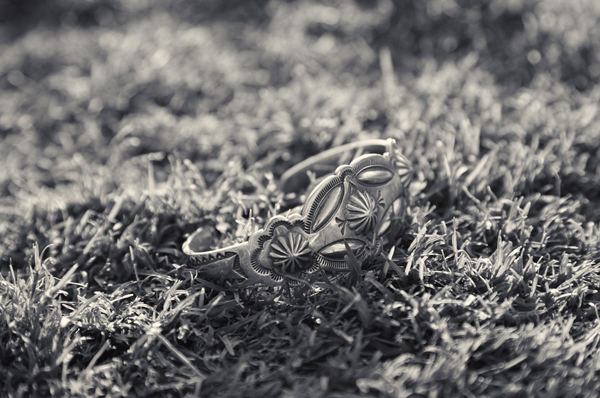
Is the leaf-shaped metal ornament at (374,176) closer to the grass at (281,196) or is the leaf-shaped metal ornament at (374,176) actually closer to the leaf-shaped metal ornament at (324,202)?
the leaf-shaped metal ornament at (324,202)

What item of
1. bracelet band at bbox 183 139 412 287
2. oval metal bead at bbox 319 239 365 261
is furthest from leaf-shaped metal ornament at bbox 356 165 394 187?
oval metal bead at bbox 319 239 365 261

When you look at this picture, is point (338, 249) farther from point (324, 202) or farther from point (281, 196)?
point (281, 196)

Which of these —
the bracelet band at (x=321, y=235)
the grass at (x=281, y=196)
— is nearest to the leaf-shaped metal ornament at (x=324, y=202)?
the bracelet band at (x=321, y=235)

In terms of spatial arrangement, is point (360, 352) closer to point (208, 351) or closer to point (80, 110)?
point (208, 351)

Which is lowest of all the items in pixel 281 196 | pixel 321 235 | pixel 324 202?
pixel 281 196

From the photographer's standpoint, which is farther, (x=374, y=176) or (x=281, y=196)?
(x=281, y=196)

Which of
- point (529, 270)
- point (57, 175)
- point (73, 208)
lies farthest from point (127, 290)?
point (529, 270)

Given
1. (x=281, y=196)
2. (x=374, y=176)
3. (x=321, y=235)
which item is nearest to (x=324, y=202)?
(x=321, y=235)
